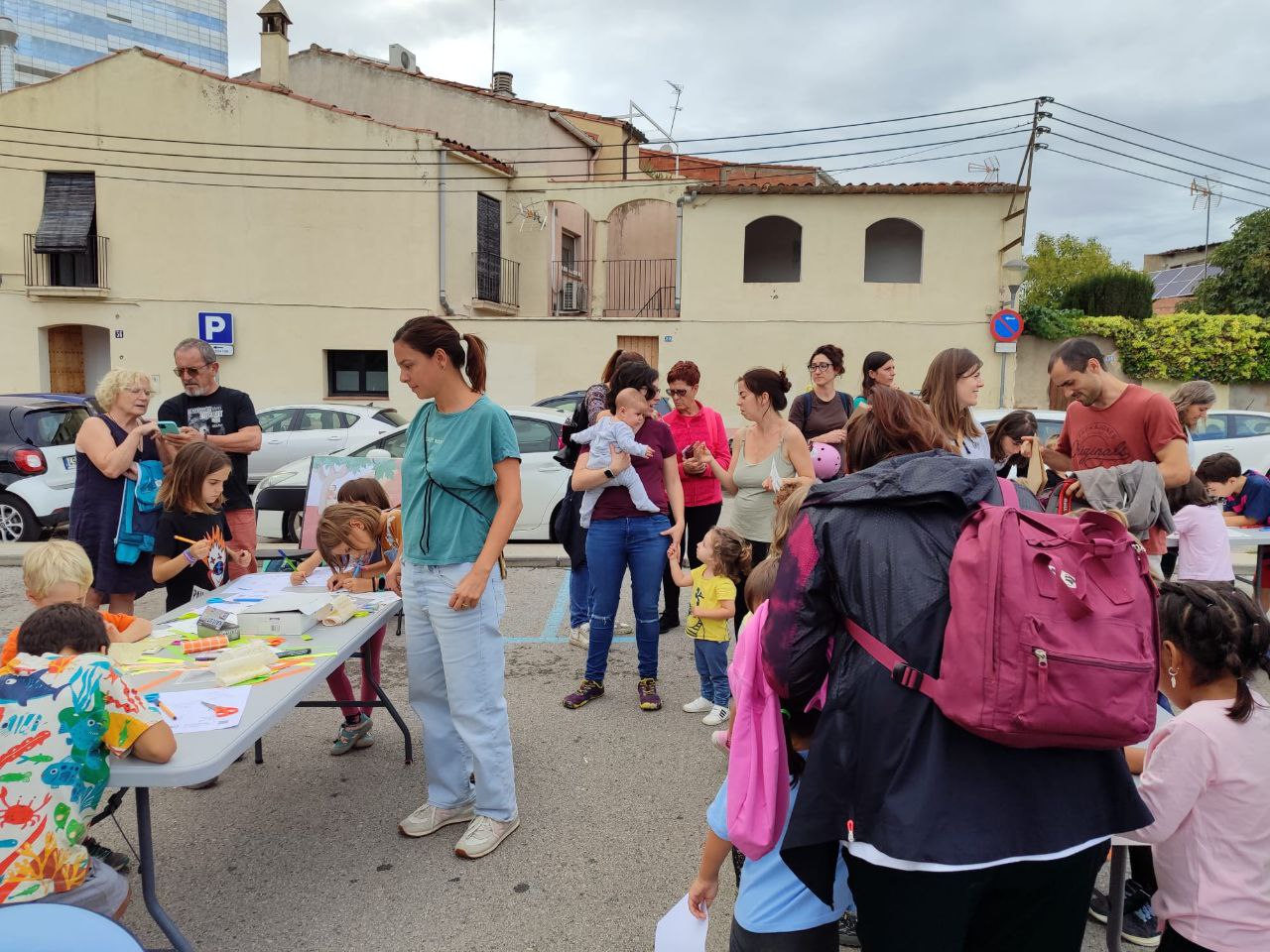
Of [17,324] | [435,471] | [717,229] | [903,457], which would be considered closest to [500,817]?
[435,471]

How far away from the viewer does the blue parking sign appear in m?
18.6

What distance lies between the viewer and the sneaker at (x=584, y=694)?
15.3 ft

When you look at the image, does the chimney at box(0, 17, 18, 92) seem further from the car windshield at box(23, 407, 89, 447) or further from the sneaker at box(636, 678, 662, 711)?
the sneaker at box(636, 678, 662, 711)

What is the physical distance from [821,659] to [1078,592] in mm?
489

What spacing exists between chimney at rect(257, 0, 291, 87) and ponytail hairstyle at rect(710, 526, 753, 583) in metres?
21.5

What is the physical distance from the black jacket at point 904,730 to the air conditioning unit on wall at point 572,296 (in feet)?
73.4

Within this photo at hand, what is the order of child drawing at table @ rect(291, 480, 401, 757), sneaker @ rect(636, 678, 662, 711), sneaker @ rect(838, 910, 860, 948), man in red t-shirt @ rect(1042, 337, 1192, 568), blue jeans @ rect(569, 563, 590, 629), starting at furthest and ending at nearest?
blue jeans @ rect(569, 563, 590, 629)
sneaker @ rect(636, 678, 662, 711)
child drawing at table @ rect(291, 480, 401, 757)
man in red t-shirt @ rect(1042, 337, 1192, 568)
sneaker @ rect(838, 910, 860, 948)

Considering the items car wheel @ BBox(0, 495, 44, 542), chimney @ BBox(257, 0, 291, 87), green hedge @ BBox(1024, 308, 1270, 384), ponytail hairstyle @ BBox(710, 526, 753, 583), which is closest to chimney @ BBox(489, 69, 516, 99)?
chimney @ BBox(257, 0, 291, 87)

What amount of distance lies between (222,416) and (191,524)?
3.58 feet

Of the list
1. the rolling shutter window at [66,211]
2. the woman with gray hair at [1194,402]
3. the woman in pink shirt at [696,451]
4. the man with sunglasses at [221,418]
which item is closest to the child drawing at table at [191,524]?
the man with sunglasses at [221,418]

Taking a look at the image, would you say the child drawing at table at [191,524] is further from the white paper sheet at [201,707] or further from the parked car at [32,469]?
the parked car at [32,469]

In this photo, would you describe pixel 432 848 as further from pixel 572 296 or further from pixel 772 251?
pixel 572 296

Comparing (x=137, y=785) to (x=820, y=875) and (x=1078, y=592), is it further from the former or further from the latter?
(x=1078, y=592)

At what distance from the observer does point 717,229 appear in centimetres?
1872
